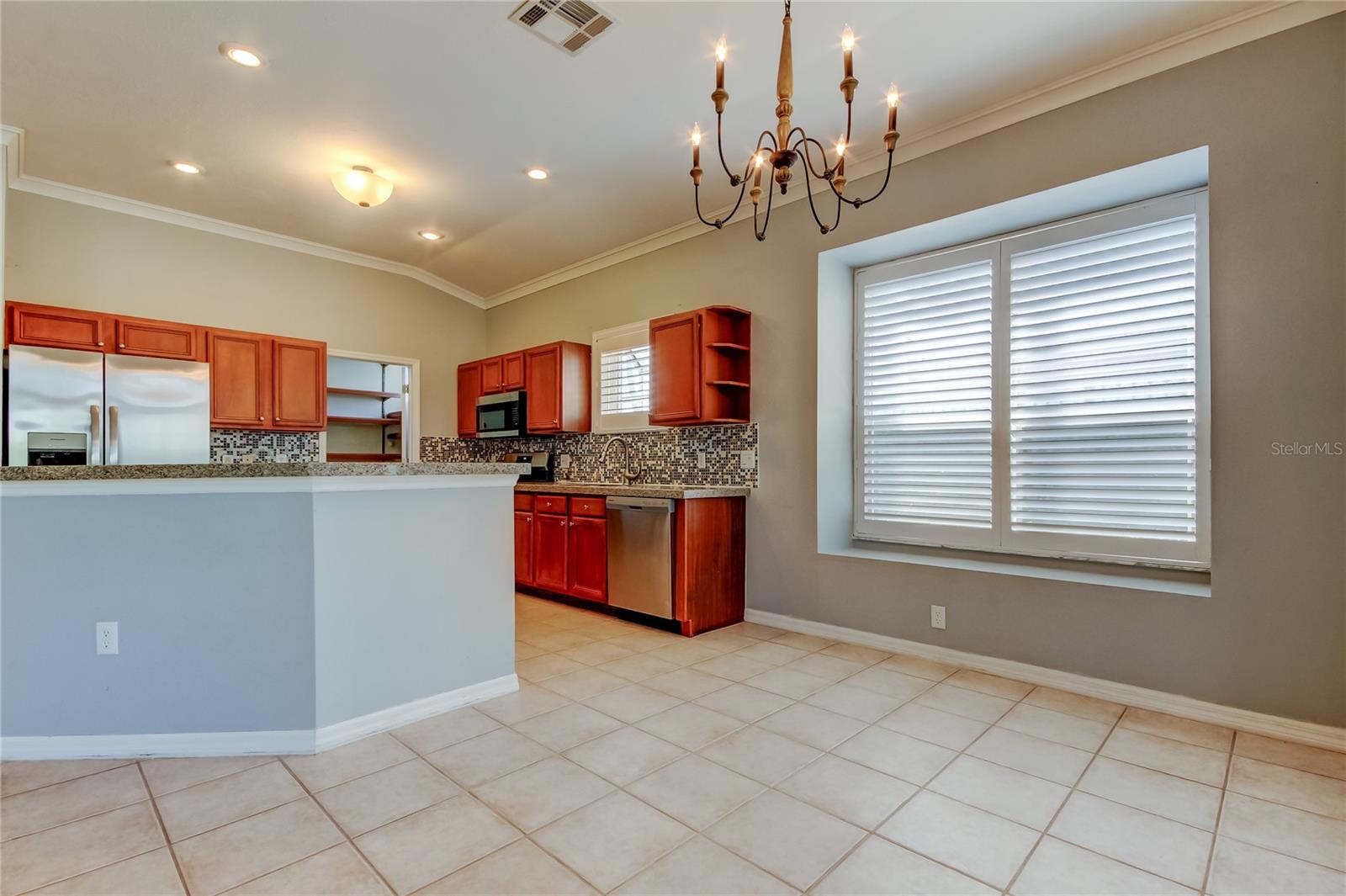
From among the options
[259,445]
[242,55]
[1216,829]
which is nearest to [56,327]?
[259,445]

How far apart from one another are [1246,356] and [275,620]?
3907 mm

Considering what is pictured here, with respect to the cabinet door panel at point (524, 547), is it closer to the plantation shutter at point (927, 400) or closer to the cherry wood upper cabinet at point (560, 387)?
the cherry wood upper cabinet at point (560, 387)

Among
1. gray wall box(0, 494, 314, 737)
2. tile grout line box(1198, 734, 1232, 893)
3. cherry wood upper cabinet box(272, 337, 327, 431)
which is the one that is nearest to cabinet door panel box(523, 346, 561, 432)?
cherry wood upper cabinet box(272, 337, 327, 431)

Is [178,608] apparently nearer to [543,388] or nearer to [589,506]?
[589,506]

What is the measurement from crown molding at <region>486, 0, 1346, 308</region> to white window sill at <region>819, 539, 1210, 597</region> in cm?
214

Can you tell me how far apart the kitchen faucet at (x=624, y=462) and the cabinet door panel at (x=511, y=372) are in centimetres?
101

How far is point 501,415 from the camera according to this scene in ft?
19.2

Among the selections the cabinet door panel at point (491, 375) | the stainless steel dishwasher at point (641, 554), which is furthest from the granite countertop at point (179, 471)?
the cabinet door panel at point (491, 375)

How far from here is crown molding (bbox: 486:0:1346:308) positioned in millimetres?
2414

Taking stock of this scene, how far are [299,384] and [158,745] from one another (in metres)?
3.37

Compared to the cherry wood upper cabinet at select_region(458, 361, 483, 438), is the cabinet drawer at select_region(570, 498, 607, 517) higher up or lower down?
lower down

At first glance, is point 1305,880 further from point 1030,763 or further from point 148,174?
point 148,174

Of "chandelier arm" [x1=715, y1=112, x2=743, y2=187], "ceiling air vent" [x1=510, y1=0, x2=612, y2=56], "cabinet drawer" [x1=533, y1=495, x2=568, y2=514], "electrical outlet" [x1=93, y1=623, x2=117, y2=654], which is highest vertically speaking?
"ceiling air vent" [x1=510, y1=0, x2=612, y2=56]

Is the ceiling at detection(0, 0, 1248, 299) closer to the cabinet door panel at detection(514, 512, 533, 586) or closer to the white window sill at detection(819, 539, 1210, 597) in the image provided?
the white window sill at detection(819, 539, 1210, 597)
